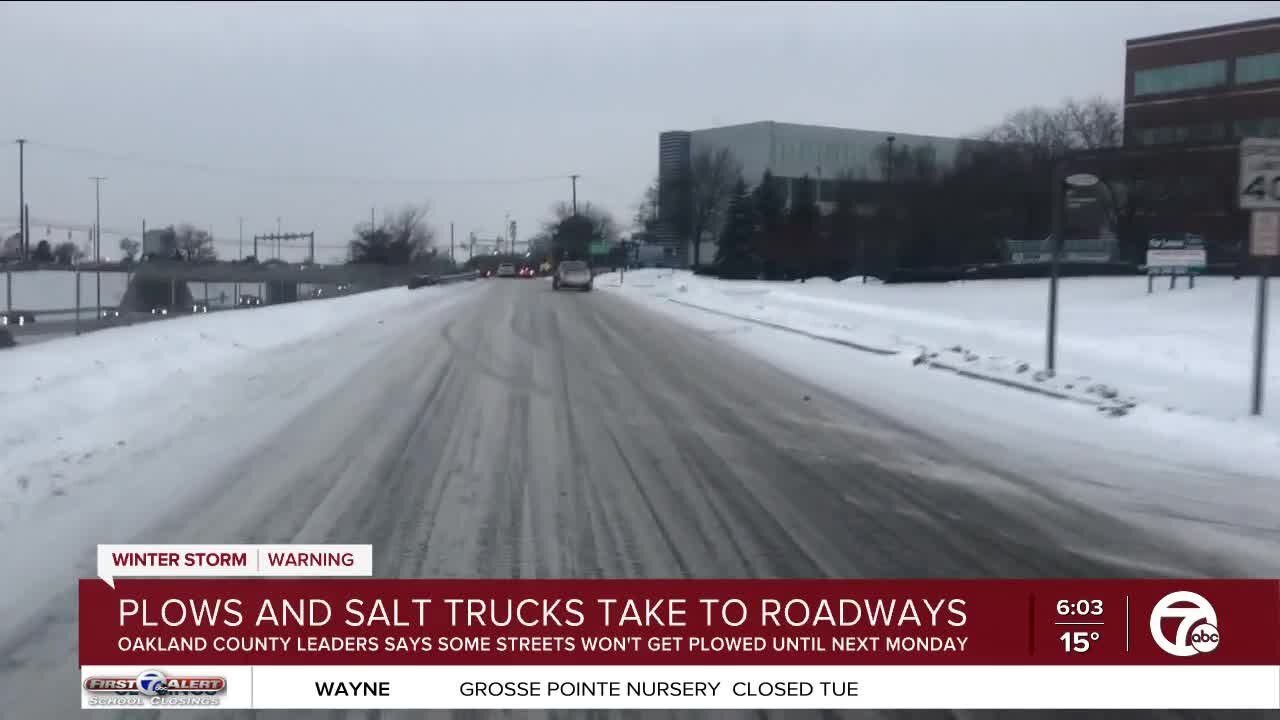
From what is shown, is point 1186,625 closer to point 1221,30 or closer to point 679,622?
point 679,622

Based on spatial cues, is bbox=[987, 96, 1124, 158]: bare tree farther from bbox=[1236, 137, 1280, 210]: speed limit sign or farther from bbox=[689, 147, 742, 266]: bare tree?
bbox=[1236, 137, 1280, 210]: speed limit sign

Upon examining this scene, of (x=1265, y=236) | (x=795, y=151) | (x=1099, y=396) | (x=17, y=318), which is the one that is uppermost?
(x=795, y=151)

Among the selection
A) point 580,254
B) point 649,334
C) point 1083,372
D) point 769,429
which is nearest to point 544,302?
point 649,334

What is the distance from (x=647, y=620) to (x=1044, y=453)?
6.99m

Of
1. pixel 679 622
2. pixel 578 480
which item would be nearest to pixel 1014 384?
pixel 578 480

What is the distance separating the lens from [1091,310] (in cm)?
3609

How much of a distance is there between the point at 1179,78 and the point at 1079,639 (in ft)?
259

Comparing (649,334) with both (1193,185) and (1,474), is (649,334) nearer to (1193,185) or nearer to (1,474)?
(1,474)

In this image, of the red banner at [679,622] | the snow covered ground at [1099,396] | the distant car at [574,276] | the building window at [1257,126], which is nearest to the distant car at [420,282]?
the distant car at [574,276]

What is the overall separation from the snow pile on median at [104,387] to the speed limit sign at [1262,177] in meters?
12.1

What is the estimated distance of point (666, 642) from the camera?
6145mm

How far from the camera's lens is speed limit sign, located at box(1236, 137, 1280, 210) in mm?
13781

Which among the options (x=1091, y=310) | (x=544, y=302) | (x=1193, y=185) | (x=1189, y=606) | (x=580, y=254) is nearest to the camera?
(x=1189, y=606)

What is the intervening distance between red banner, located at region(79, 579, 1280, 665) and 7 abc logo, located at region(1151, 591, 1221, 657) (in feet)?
0.03
